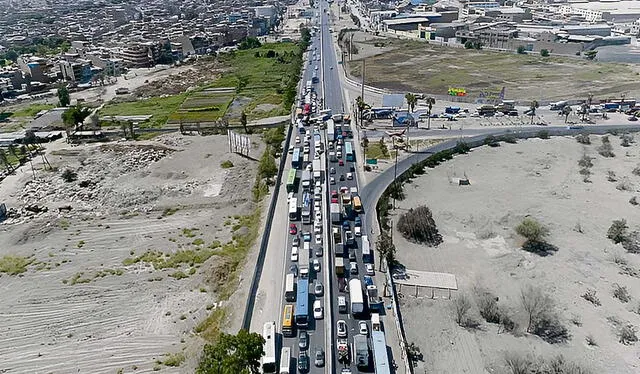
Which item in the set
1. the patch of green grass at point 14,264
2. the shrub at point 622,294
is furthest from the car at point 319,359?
the patch of green grass at point 14,264

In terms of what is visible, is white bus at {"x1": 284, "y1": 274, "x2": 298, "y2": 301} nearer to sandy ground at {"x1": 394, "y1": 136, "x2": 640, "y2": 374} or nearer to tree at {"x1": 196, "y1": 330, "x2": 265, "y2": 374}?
tree at {"x1": 196, "y1": 330, "x2": 265, "y2": 374}

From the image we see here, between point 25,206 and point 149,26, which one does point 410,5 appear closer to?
point 149,26

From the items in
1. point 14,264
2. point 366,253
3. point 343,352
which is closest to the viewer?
point 343,352

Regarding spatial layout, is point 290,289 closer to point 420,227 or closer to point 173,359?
point 173,359

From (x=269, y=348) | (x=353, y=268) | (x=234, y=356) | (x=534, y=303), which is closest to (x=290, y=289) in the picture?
(x=269, y=348)

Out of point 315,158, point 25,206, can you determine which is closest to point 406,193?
point 315,158

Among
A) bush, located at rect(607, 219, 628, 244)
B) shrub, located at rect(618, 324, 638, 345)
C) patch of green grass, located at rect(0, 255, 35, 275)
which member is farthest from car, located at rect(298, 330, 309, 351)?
bush, located at rect(607, 219, 628, 244)
